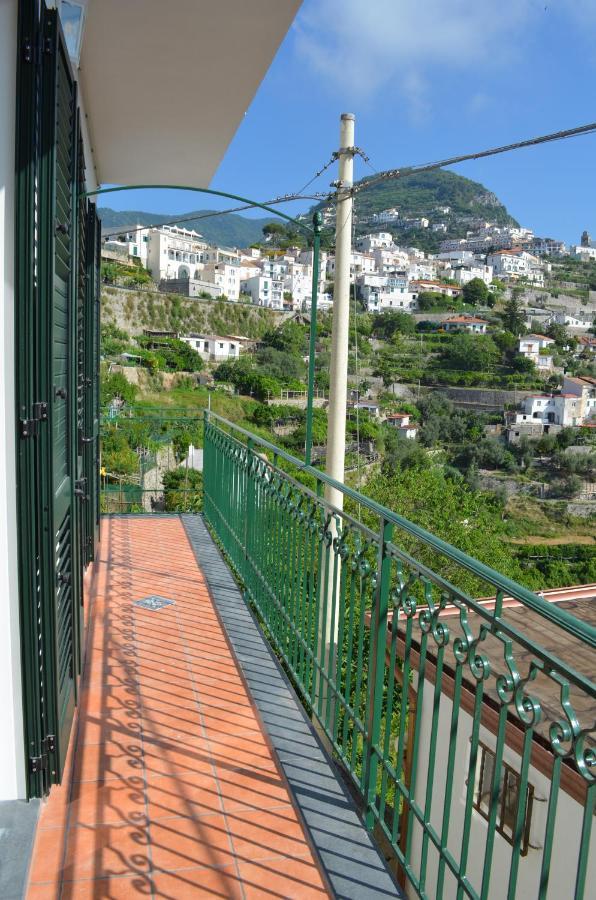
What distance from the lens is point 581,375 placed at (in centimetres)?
6184

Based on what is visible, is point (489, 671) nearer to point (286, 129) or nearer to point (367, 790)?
point (367, 790)

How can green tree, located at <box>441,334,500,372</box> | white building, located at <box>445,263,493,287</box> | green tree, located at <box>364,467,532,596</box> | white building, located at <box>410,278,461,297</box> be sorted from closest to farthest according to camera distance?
green tree, located at <box>364,467,532,596</box>
green tree, located at <box>441,334,500,372</box>
white building, located at <box>410,278,461,297</box>
white building, located at <box>445,263,493,287</box>

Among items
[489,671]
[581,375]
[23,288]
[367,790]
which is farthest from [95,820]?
[581,375]

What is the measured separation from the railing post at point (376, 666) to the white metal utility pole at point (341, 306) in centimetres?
671

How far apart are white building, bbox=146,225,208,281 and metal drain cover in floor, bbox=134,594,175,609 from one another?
224 ft

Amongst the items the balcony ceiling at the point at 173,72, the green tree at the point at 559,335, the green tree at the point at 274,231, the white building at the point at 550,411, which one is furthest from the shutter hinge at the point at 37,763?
the green tree at the point at 274,231

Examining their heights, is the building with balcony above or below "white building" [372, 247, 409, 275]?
below

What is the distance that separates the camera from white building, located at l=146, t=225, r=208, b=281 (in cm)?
6894

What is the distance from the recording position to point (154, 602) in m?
3.79

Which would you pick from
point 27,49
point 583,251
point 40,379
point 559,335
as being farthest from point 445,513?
point 583,251

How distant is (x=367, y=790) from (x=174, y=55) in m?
2.92


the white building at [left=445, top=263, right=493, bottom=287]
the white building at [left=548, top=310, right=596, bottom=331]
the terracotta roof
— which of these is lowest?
the terracotta roof

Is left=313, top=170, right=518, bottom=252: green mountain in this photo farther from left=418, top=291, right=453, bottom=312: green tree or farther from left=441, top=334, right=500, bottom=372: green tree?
left=441, top=334, right=500, bottom=372: green tree

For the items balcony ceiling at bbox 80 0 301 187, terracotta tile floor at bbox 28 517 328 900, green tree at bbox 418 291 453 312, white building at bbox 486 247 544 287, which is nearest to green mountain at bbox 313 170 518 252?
white building at bbox 486 247 544 287
